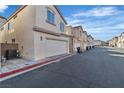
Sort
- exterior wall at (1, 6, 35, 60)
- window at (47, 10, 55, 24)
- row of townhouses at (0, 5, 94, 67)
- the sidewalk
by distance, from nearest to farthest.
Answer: the sidewalk < row of townhouses at (0, 5, 94, 67) < exterior wall at (1, 6, 35, 60) < window at (47, 10, 55, 24)

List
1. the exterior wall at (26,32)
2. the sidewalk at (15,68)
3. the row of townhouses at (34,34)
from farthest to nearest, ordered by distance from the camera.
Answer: the exterior wall at (26,32), the row of townhouses at (34,34), the sidewalk at (15,68)

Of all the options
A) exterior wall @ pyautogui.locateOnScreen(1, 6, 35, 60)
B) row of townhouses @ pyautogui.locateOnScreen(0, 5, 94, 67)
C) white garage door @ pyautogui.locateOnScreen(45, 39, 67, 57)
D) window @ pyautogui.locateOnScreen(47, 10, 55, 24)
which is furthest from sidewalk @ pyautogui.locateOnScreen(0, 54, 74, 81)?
window @ pyautogui.locateOnScreen(47, 10, 55, 24)

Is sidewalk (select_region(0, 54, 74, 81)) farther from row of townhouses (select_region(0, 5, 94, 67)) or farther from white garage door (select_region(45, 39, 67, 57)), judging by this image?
white garage door (select_region(45, 39, 67, 57))

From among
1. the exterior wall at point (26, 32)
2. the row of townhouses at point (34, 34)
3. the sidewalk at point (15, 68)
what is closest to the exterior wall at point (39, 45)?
the row of townhouses at point (34, 34)

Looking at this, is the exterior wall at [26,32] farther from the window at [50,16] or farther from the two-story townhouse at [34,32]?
the window at [50,16]

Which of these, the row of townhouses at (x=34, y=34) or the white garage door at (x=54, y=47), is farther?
the white garage door at (x=54, y=47)

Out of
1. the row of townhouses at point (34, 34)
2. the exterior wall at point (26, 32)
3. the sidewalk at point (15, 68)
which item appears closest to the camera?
the sidewalk at point (15, 68)

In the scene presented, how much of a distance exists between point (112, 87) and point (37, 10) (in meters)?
8.16

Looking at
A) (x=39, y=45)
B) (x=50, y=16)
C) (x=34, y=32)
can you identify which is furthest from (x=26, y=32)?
(x=50, y=16)

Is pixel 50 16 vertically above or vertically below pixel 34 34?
above

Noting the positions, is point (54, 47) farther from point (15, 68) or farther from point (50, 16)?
point (15, 68)
